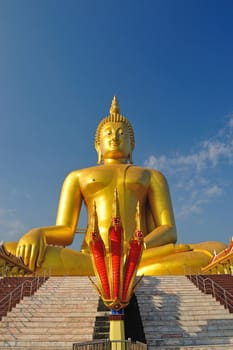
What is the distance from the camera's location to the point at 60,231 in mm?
12984

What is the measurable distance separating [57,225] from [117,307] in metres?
8.90

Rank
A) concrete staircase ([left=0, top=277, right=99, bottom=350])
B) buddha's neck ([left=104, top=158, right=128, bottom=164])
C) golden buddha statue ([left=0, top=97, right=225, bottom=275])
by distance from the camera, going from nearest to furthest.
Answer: concrete staircase ([left=0, top=277, right=99, bottom=350])
golden buddha statue ([left=0, top=97, right=225, bottom=275])
buddha's neck ([left=104, top=158, right=128, bottom=164])

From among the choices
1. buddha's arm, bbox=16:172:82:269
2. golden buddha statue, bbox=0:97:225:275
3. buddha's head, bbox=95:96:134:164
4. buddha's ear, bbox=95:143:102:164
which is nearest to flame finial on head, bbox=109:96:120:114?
golden buddha statue, bbox=0:97:225:275

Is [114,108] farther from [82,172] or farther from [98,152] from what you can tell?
[82,172]

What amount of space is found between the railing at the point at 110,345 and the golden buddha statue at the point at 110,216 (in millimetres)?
7049

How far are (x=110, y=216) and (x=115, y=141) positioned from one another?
3612mm

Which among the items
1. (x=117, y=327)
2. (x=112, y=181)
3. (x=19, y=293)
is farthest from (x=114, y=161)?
(x=117, y=327)

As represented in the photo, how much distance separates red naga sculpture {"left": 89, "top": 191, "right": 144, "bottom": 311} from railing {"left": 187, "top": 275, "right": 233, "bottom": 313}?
3.00 meters

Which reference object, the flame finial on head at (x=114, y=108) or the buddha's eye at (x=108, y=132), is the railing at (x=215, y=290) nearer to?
the buddha's eye at (x=108, y=132)

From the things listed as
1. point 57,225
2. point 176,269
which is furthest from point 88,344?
point 57,225

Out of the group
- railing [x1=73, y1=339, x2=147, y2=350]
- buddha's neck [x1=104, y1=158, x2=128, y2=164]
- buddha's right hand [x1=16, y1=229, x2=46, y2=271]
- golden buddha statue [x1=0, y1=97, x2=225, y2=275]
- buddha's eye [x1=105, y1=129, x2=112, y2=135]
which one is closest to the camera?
railing [x1=73, y1=339, x2=147, y2=350]

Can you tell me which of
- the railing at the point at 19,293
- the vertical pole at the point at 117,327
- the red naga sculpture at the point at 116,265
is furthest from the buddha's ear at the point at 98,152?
the vertical pole at the point at 117,327

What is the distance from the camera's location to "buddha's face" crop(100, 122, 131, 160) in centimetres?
1533

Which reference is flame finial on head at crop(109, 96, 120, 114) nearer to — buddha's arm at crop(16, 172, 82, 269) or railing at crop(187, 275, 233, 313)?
buddha's arm at crop(16, 172, 82, 269)
